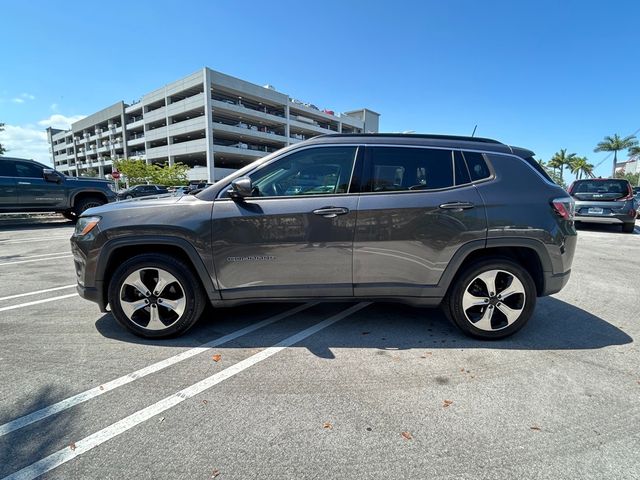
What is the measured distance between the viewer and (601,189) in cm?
1097

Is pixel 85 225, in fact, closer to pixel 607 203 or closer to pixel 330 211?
pixel 330 211

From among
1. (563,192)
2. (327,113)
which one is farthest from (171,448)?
(327,113)

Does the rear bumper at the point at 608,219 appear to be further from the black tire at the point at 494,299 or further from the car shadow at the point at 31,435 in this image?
the car shadow at the point at 31,435

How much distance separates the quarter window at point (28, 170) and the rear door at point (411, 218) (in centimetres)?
1246

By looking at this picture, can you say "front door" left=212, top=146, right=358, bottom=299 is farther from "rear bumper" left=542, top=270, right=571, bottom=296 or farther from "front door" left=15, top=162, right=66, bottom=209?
"front door" left=15, top=162, right=66, bottom=209

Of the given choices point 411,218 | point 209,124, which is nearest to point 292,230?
point 411,218

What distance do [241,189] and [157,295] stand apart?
1.32m

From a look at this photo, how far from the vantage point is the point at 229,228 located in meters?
3.00

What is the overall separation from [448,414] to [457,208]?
1.69m

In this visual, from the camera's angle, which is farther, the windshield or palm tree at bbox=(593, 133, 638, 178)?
palm tree at bbox=(593, 133, 638, 178)

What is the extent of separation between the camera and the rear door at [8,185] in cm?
1038

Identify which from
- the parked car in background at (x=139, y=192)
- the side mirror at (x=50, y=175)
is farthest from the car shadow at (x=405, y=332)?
the parked car in background at (x=139, y=192)

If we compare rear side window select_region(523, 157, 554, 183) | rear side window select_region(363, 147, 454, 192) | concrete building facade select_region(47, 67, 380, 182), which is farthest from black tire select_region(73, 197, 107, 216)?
concrete building facade select_region(47, 67, 380, 182)

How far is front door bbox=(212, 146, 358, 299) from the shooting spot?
2986 mm
